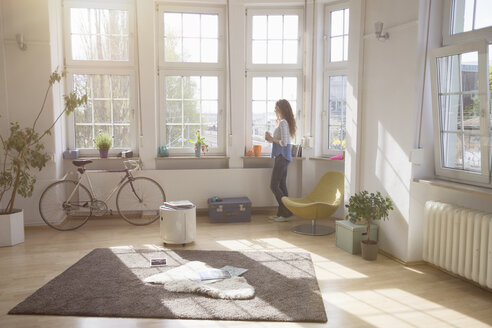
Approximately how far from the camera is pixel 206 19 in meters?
6.75

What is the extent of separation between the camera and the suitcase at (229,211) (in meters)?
6.37

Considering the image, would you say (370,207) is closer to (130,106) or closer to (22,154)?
(130,106)

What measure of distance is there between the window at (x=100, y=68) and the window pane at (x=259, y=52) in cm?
190

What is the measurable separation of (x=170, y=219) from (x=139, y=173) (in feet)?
5.49

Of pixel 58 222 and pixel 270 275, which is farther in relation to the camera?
pixel 58 222

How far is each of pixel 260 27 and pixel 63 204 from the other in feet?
13.1

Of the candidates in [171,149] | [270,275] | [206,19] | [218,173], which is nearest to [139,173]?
[171,149]

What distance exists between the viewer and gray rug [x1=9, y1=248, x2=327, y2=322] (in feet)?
11.1

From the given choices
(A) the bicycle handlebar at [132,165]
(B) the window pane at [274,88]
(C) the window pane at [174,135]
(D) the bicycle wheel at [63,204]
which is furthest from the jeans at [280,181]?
(D) the bicycle wheel at [63,204]

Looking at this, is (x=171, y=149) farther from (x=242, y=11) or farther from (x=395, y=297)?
(x=395, y=297)

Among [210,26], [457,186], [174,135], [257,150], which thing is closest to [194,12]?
[210,26]

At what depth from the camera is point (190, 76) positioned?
6.79 metres

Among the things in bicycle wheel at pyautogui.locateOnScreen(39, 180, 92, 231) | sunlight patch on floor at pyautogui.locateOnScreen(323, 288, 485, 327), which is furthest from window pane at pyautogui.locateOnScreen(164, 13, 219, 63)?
sunlight patch on floor at pyautogui.locateOnScreen(323, 288, 485, 327)

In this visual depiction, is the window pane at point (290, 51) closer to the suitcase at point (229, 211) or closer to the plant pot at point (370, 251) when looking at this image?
the suitcase at point (229, 211)
